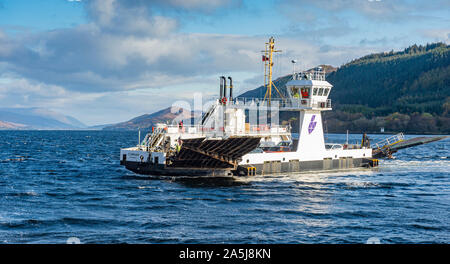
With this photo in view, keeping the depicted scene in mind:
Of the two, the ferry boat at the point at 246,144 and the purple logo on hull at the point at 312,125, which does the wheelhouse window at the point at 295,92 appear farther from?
the purple logo on hull at the point at 312,125

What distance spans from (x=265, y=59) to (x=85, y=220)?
30362mm

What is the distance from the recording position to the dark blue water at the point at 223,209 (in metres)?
18.9

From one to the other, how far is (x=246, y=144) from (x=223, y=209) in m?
11.6

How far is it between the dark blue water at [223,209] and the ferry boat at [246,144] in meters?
1.57

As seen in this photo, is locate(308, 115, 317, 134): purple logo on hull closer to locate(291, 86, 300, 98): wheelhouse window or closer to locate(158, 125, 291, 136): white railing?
locate(291, 86, 300, 98): wheelhouse window

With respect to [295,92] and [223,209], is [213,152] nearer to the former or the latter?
[223,209]

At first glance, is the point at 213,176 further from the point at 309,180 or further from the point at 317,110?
the point at 317,110

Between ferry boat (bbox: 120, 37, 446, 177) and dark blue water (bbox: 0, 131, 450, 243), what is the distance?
157 centimetres

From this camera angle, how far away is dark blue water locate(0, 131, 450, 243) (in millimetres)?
18859

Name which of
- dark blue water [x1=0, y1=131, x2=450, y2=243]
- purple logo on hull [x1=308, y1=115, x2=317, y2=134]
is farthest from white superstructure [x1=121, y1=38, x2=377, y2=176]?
dark blue water [x1=0, y1=131, x2=450, y2=243]

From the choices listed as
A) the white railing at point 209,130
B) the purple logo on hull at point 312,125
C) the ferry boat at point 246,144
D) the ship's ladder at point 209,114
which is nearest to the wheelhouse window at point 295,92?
the ferry boat at point 246,144

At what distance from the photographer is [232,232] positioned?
1934 cm
